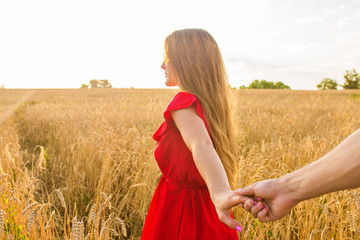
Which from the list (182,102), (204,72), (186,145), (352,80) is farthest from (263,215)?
(352,80)

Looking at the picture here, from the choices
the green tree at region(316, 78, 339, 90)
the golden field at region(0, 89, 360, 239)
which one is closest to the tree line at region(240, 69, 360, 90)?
the green tree at region(316, 78, 339, 90)

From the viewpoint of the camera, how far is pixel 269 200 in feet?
Result: 3.36

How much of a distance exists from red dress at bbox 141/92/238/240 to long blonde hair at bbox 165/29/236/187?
0.41ft

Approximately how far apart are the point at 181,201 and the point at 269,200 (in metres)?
0.51

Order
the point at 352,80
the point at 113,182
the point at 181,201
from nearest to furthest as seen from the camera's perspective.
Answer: the point at 181,201 → the point at 113,182 → the point at 352,80

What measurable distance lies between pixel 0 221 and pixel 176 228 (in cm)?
84

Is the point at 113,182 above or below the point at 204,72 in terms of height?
below

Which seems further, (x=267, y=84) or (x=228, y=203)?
(x=267, y=84)

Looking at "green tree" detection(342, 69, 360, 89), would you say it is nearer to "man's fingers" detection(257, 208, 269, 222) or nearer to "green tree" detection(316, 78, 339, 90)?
"green tree" detection(316, 78, 339, 90)

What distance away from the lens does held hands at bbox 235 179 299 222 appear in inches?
37.8

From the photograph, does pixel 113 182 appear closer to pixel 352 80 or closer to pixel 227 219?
pixel 227 219

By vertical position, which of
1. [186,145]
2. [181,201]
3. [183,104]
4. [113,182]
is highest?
[183,104]

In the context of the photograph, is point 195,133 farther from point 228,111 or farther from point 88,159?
point 88,159

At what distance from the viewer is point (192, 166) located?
133 centimetres
